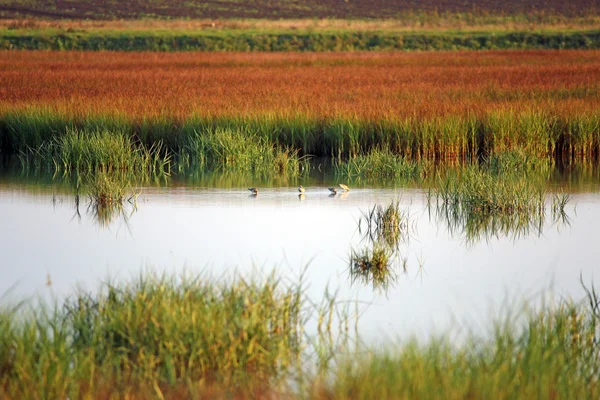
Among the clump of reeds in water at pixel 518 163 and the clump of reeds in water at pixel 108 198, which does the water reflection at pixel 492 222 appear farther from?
the clump of reeds in water at pixel 108 198

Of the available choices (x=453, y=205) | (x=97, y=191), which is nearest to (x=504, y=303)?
(x=453, y=205)

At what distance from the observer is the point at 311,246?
8.38 metres

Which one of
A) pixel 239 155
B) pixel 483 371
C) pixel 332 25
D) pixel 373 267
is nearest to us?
pixel 483 371

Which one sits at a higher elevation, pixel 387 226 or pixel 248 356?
pixel 387 226

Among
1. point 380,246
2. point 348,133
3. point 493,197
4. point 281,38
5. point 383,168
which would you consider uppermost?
point 281,38

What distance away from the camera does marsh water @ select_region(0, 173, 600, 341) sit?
21.8ft

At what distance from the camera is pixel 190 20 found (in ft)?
199

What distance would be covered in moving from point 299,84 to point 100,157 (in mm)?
9251

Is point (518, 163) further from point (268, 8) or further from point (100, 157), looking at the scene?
point (268, 8)

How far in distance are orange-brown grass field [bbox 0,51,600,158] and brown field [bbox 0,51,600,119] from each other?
4 centimetres

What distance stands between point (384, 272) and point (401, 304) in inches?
38.4

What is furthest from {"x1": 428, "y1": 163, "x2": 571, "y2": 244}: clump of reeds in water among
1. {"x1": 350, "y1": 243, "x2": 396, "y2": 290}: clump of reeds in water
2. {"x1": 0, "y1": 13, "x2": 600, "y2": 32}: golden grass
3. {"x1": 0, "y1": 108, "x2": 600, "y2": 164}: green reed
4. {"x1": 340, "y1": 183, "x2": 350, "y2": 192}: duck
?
{"x1": 0, "y1": 13, "x2": 600, "y2": 32}: golden grass

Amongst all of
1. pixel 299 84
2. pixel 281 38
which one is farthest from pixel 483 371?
pixel 281 38

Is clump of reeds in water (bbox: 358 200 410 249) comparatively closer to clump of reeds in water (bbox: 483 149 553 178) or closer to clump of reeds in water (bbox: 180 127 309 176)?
clump of reeds in water (bbox: 483 149 553 178)
